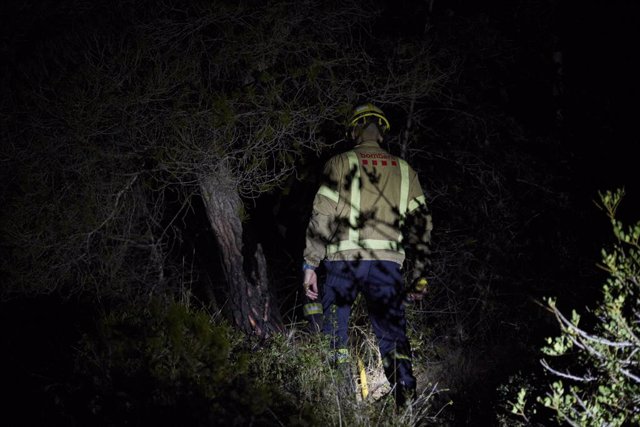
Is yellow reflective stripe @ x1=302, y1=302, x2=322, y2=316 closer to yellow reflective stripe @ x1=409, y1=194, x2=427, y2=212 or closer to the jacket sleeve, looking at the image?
the jacket sleeve

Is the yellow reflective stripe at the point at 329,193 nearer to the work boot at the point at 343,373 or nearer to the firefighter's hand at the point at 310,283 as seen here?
the firefighter's hand at the point at 310,283

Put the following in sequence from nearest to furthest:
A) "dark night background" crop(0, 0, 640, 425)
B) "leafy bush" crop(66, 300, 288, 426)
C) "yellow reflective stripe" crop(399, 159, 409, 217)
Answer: "leafy bush" crop(66, 300, 288, 426) < "yellow reflective stripe" crop(399, 159, 409, 217) < "dark night background" crop(0, 0, 640, 425)

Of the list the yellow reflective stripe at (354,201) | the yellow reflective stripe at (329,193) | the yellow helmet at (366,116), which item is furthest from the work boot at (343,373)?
the yellow helmet at (366,116)

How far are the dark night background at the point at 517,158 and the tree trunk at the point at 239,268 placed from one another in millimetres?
321

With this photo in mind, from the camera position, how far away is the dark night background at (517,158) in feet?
17.4

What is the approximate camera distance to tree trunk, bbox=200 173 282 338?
4.68 meters

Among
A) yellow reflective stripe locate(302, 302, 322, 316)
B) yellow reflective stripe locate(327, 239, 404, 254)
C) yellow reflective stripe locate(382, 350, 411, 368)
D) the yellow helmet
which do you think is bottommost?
yellow reflective stripe locate(382, 350, 411, 368)

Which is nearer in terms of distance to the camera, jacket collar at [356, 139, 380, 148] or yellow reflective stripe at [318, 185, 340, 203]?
yellow reflective stripe at [318, 185, 340, 203]

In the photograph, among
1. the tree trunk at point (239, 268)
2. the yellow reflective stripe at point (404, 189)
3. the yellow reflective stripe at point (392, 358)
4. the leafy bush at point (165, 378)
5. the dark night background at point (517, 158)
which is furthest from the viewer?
the dark night background at point (517, 158)

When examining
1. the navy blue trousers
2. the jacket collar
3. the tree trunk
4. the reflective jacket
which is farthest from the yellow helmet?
the tree trunk

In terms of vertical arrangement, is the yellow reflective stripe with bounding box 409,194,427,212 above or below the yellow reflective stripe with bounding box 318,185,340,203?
below

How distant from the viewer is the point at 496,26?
5902mm

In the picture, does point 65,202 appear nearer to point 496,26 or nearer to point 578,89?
point 496,26

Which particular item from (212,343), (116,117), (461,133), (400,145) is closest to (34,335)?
(116,117)
